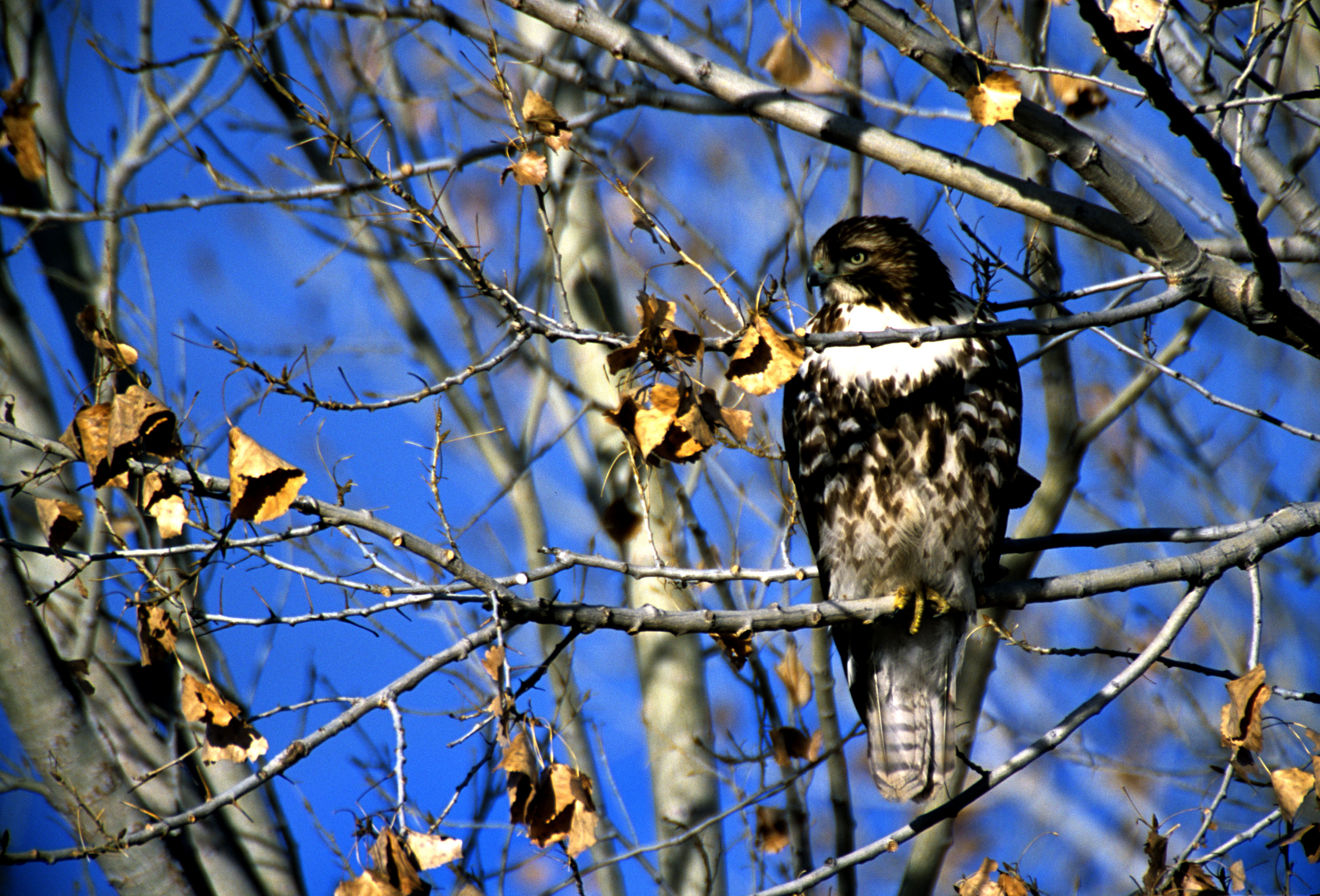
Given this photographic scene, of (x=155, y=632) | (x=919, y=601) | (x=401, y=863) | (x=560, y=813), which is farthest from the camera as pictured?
(x=919, y=601)

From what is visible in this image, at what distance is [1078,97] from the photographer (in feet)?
13.8

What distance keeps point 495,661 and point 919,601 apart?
215cm

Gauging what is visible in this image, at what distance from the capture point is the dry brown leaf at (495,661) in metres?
2.03

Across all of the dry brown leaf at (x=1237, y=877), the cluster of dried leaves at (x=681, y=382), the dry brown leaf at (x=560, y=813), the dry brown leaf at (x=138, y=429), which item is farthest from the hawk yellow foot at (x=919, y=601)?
the dry brown leaf at (x=138, y=429)

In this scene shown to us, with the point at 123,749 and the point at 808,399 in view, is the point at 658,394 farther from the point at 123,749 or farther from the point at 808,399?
the point at 123,749

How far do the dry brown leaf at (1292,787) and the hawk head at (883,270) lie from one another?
2132 mm

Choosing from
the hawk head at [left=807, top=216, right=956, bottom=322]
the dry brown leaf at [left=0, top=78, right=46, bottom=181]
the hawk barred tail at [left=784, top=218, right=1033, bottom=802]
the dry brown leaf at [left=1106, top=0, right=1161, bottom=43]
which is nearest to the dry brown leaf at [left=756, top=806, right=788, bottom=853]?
the hawk barred tail at [left=784, top=218, right=1033, bottom=802]

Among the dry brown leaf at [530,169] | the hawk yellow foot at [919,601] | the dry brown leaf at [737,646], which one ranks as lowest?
the dry brown leaf at [737,646]

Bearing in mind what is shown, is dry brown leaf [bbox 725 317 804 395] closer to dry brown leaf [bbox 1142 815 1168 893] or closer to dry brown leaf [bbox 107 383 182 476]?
dry brown leaf [bbox 107 383 182 476]

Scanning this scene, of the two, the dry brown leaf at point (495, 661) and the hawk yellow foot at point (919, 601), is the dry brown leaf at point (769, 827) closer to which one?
the hawk yellow foot at point (919, 601)

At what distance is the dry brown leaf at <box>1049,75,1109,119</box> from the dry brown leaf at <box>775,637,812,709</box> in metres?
2.44

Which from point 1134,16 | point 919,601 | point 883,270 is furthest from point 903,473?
point 1134,16

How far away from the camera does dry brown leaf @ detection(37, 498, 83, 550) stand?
A: 2.42m

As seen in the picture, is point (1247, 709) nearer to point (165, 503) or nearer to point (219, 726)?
point (219, 726)
